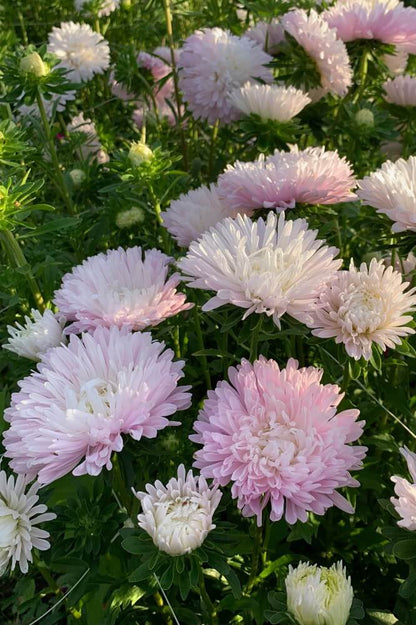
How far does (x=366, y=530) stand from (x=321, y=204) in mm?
710

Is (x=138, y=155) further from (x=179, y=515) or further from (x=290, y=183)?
(x=179, y=515)

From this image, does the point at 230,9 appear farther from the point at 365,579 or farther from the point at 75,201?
the point at 365,579

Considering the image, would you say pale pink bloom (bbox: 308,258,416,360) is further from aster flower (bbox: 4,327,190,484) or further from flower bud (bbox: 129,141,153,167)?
flower bud (bbox: 129,141,153,167)

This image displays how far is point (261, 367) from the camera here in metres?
1.00

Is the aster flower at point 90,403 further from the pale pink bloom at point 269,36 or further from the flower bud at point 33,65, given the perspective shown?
the pale pink bloom at point 269,36

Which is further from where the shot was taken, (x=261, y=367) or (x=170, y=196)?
(x=170, y=196)

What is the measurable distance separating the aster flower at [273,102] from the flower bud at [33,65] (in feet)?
1.68

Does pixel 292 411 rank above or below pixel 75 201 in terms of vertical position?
above

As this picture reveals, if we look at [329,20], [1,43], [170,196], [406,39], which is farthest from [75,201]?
[406,39]

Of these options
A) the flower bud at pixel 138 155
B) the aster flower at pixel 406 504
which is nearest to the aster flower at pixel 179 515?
the aster flower at pixel 406 504

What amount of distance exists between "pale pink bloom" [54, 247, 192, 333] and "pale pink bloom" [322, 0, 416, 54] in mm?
1011

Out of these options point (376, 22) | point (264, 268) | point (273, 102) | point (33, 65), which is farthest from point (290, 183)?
point (376, 22)

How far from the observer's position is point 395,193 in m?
1.14

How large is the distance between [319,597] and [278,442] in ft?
0.70
